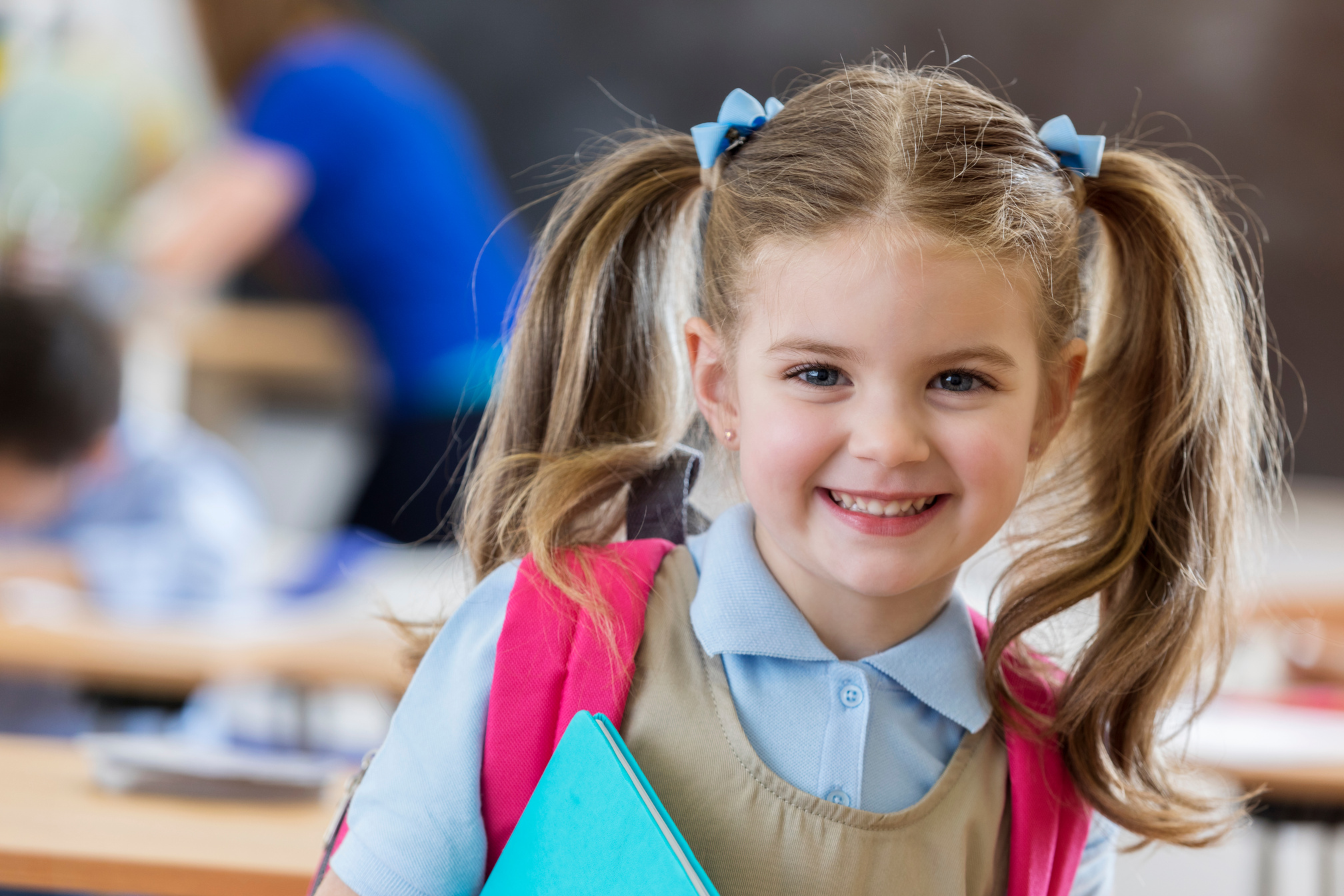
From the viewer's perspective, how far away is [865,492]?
0.74 metres

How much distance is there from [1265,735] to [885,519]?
41.1 inches

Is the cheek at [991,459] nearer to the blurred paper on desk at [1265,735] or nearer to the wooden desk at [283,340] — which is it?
the blurred paper on desk at [1265,735]

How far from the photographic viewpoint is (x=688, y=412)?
0.93 meters

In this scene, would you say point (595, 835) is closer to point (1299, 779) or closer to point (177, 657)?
point (1299, 779)

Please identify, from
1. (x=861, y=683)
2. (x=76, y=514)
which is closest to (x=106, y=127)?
(x=76, y=514)

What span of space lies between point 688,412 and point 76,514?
61.0 inches

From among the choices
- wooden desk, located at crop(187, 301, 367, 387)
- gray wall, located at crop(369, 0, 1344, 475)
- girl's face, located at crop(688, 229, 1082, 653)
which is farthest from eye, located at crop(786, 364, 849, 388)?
wooden desk, located at crop(187, 301, 367, 387)

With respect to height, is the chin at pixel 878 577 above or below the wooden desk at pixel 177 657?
below

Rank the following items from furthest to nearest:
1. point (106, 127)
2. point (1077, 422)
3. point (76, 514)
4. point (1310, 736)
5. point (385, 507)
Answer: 1. point (106, 127)
2. point (385, 507)
3. point (76, 514)
4. point (1310, 736)
5. point (1077, 422)

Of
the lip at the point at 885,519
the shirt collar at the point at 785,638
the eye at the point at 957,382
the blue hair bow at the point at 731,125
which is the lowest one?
the shirt collar at the point at 785,638

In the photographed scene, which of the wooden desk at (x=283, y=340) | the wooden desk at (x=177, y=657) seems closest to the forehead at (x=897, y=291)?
the wooden desk at (x=177, y=657)

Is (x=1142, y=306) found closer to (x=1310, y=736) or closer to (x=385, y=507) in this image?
(x=1310, y=736)

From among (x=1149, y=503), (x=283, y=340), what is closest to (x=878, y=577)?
(x=1149, y=503)

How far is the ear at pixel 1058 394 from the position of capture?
2.69 ft
